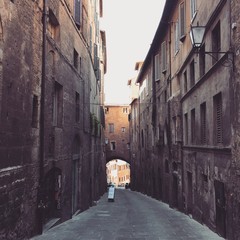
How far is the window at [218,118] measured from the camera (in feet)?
37.8

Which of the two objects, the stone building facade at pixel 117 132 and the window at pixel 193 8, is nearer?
the window at pixel 193 8

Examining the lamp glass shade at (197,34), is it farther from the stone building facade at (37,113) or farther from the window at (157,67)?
the window at (157,67)

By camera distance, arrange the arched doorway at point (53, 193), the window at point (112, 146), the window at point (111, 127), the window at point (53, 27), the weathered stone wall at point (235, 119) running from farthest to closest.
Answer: the window at point (111, 127)
the window at point (112, 146)
the window at point (53, 27)
the arched doorway at point (53, 193)
the weathered stone wall at point (235, 119)

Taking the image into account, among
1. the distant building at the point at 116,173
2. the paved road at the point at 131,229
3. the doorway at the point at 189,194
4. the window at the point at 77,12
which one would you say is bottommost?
the distant building at the point at 116,173

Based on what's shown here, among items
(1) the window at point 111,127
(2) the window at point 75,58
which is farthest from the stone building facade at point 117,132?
(2) the window at point 75,58

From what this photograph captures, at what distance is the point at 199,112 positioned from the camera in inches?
559

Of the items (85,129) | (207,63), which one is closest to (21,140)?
(207,63)

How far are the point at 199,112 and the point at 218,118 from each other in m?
2.34

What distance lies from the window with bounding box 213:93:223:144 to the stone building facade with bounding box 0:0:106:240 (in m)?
5.52

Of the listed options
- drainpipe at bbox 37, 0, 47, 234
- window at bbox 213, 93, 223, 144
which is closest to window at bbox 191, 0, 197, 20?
window at bbox 213, 93, 223, 144

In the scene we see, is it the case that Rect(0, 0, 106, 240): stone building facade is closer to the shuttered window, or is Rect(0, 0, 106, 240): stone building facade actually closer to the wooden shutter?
the shuttered window

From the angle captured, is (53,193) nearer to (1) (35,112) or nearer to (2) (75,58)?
(1) (35,112)

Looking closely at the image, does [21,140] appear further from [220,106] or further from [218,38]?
[218,38]

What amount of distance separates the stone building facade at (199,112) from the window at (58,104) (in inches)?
210
